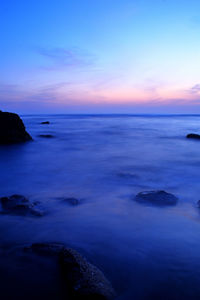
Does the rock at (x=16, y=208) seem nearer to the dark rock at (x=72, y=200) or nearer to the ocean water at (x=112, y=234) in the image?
the ocean water at (x=112, y=234)

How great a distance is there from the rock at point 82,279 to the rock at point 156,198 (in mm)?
2480

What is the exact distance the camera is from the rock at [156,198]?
4513 mm

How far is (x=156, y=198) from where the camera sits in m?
4.60

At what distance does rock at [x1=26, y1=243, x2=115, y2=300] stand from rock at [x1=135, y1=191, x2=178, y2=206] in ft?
8.14

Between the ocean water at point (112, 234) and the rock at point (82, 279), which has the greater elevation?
the rock at point (82, 279)

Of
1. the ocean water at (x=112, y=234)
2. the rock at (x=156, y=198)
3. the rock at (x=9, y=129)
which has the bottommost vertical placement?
the ocean water at (x=112, y=234)

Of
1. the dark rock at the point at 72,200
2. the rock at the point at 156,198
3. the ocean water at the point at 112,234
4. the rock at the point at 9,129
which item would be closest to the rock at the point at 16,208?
the ocean water at the point at 112,234

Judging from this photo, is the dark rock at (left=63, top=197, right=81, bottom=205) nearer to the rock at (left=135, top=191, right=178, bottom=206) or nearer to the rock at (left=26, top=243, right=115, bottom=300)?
the rock at (left=135, top=191, right=178, bottom=206)

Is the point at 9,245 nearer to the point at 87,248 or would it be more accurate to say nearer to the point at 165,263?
the point at 87,248

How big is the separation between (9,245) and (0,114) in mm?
11934

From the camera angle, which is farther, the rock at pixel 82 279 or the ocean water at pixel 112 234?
the ocean water at pixel 112 234

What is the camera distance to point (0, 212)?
3.84m

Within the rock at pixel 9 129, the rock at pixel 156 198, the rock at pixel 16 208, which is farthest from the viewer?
the rock at pixel 9 129

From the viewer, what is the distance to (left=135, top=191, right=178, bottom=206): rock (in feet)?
14.8
